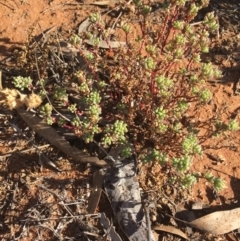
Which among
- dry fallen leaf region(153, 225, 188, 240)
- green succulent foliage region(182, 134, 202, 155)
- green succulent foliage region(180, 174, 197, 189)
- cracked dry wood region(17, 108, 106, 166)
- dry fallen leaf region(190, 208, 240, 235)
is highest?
green succulent foliage region(182, 134, 202, 155)

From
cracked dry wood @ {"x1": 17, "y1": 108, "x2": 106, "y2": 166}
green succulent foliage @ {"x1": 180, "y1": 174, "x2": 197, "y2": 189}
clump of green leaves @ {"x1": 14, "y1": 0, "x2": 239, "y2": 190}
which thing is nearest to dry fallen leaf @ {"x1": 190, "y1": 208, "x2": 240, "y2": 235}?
clump of green leaves @ {"x1": 14, "y1": 0, "x2": 239, "y2": 190}

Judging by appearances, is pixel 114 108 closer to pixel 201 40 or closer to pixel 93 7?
pixel 201 40

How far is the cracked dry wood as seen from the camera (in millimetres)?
2971

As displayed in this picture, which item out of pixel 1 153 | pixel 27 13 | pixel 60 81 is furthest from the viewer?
pixel 27 13

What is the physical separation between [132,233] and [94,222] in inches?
10.2

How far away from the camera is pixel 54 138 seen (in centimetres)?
302

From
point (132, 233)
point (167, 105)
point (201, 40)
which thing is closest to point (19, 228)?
point (132, 233)

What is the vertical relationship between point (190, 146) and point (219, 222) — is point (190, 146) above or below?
above

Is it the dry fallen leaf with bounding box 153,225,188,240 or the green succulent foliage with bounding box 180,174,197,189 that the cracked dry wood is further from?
the green succulent foliage with bounding box 180,174,197,189

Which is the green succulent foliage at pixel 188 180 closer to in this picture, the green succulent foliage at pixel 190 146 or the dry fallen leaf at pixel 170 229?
the green succulent foliage at pixel 190 146

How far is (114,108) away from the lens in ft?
10.3

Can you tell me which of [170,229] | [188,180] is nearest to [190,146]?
[188,180]

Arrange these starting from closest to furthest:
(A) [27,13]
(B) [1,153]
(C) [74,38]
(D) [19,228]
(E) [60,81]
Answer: (C) [74,38], (D) [19,228], (B) [1,153], (E) [60,81], (A) [27,13]

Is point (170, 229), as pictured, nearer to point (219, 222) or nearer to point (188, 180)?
point (219, 222)
